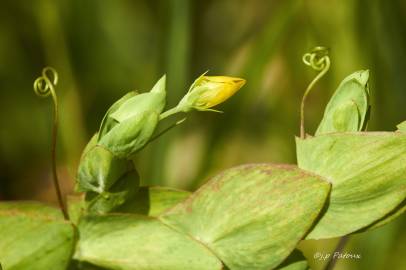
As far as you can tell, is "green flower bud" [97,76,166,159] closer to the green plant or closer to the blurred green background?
the green plant

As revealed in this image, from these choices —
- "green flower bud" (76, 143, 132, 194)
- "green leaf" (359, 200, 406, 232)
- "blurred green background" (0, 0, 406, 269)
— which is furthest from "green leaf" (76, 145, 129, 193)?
"blurred green background" (0, 0, 406, 269)

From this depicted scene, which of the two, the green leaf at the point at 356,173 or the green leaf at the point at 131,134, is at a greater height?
the green leaf at the point at 131,134

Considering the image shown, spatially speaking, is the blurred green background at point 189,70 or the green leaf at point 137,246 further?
the blurred green background at point 189,70

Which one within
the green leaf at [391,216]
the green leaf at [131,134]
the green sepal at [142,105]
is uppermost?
the green sepal at [142,105]

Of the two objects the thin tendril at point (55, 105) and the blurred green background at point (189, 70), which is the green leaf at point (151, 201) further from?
the blurred green background at point (189, 70)

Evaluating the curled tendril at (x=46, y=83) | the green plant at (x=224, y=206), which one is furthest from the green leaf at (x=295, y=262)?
the curled tendril at (x=46, y=83)

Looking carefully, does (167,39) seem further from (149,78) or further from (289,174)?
(289,174)
